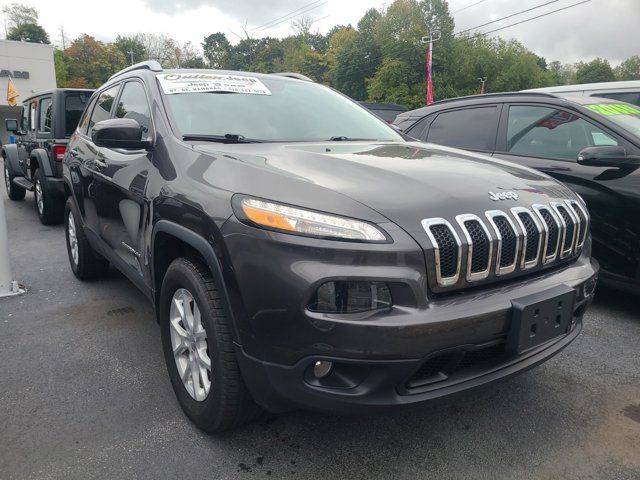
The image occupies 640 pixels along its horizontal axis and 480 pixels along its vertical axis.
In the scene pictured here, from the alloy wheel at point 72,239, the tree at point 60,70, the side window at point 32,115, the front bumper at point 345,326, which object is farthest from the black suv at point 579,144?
the tree at point 60,70

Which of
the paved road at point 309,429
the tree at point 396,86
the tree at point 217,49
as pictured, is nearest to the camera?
the paved road at point 309,429

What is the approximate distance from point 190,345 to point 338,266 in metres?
0.95

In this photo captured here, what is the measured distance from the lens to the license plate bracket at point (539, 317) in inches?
72.8

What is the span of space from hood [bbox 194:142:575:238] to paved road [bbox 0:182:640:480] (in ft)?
2.42

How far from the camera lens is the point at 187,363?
7.62 feet

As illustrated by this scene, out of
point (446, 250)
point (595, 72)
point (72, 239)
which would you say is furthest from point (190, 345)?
point (595, 72)

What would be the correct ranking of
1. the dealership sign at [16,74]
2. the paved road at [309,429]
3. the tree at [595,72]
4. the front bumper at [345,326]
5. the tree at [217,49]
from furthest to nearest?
the tree at [595,72], the tree at [217,49], the dealership sign at [16,74], the paved road at [309,429], the front bumper at [345,326]

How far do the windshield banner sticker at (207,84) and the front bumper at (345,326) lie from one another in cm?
133

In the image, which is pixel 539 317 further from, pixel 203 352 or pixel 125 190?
pixel 125 190

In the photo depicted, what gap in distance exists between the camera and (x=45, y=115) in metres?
7.39

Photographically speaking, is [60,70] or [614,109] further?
[60,70]

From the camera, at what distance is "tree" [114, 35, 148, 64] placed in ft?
233

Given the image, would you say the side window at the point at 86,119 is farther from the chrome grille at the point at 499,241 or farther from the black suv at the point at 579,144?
the chrome grille at the point at 499,241

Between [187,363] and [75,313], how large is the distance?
1.93 meters
